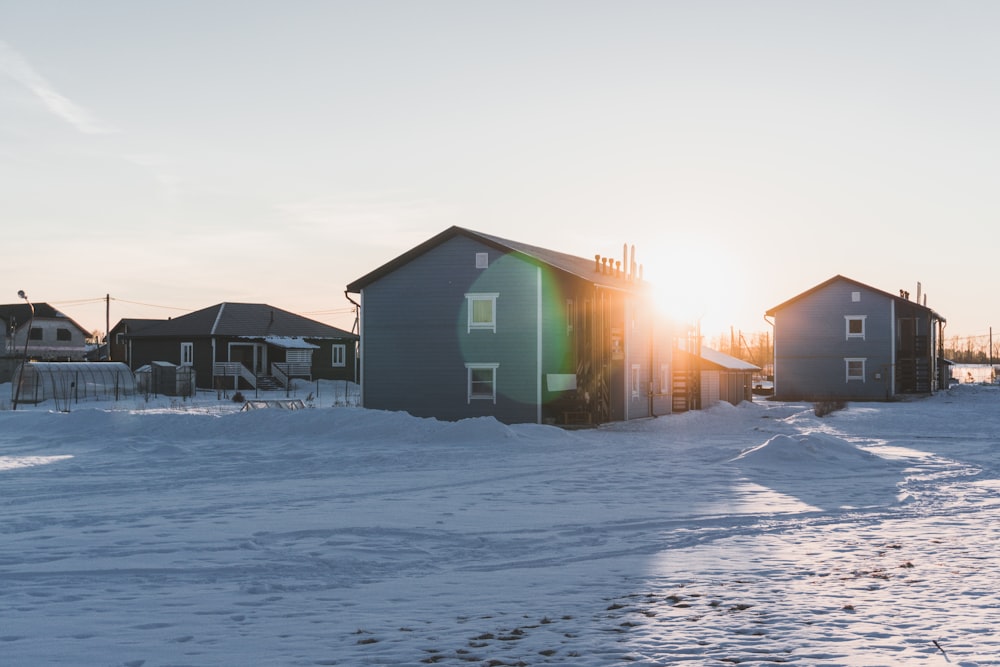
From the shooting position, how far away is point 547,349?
34.8 meters

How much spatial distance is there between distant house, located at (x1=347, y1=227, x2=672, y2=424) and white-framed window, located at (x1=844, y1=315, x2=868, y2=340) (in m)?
28.6

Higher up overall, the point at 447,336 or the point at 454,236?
the point at 454,236

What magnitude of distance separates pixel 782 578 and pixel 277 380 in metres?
54.8

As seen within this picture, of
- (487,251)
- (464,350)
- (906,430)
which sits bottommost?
(906,430)

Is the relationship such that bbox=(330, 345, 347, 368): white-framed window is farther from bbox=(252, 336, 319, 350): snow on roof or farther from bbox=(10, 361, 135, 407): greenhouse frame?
bbox=(10, 361, 135, 407): greenhouse frame

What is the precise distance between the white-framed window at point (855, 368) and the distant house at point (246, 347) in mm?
32706

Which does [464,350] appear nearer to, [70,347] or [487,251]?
[487,251]

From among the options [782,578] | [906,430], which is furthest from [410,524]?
[906,430]

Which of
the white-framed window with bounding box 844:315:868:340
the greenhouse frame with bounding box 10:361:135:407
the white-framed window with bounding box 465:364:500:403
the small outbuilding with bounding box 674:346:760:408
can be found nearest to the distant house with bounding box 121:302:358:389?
the greenhouse frame with bounding box 10:361:135:407

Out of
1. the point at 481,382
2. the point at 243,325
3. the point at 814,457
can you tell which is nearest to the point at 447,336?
the point at 481,382

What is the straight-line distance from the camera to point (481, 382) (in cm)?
3538

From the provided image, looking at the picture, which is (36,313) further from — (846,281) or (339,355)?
(846,281)

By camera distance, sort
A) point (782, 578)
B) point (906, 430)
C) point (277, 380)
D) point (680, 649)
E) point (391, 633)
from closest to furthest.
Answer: point (680, 649) → point (391, 633) → point (782, 578) → point (906, 430) → point (277, 380)

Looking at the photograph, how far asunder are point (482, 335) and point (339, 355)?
35508mm
